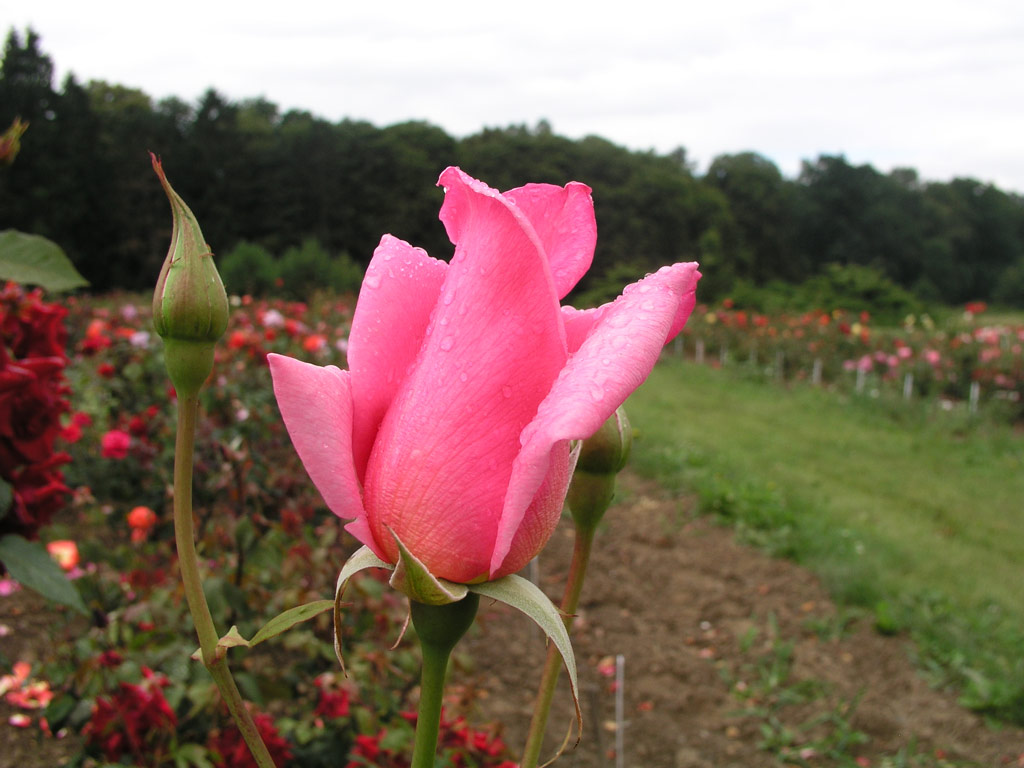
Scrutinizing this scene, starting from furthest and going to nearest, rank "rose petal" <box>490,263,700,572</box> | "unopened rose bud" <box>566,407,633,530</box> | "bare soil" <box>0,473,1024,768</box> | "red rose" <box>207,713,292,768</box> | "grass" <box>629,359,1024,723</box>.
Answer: "grass" <box>629,359,1024,723</box> < "bare soil" <box>0,473,1024,768</box> < "red rose" <box>207,713,292,768</box> < "unopened rose bud" <box>566,407,633,530</box> < "rose petal" <box>490,263,700,572</box>

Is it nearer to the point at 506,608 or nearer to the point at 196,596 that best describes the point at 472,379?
the point at 196,596

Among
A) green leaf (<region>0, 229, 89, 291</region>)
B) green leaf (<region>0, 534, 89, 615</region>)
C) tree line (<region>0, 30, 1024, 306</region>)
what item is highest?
tree line (<region>0, 30, 1024, 306</region>)

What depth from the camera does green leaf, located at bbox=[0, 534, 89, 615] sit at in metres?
0.89

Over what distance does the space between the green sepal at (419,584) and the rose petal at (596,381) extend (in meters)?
0.02

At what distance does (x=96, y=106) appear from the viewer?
26062 mm

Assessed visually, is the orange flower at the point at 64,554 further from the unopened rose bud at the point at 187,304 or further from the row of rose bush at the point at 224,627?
the unopened rose bud at the point at 187,304

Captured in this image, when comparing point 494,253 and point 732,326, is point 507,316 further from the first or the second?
point 732,326

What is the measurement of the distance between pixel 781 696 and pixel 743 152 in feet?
122

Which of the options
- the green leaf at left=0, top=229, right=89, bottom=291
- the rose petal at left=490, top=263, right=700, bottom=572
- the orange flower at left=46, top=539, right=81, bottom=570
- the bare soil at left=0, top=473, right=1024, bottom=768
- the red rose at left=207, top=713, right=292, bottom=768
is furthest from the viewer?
the bare soil at left=0, top=473, right=1024, bottom=768

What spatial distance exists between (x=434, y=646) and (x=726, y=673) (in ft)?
10.2

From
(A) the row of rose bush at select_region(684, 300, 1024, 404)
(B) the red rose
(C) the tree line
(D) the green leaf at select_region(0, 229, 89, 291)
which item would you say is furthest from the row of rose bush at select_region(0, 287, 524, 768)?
(C) the tree line

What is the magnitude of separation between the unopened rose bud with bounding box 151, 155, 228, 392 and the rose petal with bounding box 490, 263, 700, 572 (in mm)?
148

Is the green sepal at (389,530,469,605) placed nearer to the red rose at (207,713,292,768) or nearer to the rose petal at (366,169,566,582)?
the rose petal at (366,169,566,582)

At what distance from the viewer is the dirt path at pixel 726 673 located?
2.73m
